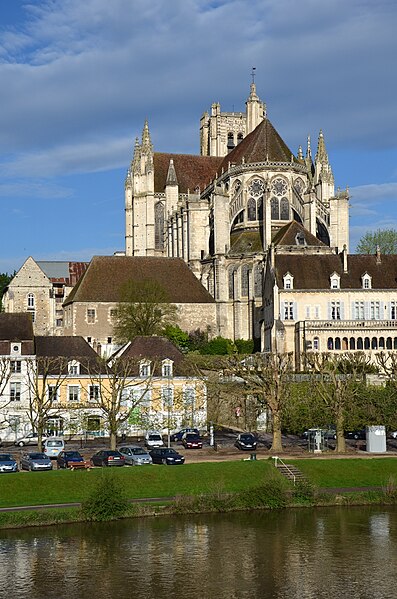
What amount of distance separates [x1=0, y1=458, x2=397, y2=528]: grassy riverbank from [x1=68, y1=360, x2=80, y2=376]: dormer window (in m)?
21.5

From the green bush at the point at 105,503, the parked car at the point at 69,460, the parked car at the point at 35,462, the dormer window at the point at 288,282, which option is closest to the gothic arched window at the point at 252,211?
the dormer window at the point at 288,282

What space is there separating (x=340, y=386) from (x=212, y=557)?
22.5 metres

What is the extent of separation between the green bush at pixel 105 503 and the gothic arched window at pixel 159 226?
82.0 metres

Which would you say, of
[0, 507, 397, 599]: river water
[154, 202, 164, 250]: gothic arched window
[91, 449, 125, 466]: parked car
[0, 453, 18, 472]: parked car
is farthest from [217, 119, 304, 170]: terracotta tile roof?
[0, 507, 397, 599]: river water

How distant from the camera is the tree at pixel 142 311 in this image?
88.8 m

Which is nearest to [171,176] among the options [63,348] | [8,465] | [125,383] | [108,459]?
[63,348]

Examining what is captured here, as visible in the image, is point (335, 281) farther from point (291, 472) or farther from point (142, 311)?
point (291, 472)

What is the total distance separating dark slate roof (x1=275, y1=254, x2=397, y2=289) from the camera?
80.2 meters

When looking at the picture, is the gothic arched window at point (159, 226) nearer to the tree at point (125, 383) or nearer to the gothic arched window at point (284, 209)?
the gothic arched window at point (284, 209)

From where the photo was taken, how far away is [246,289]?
311ft

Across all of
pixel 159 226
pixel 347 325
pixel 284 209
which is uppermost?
pixel 159 226

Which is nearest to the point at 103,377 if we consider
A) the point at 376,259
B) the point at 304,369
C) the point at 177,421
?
the point at 177,421

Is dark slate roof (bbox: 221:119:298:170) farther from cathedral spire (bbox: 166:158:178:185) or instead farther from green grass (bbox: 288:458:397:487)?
green grass (bbox: 288:458:397:487)

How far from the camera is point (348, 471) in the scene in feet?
151
